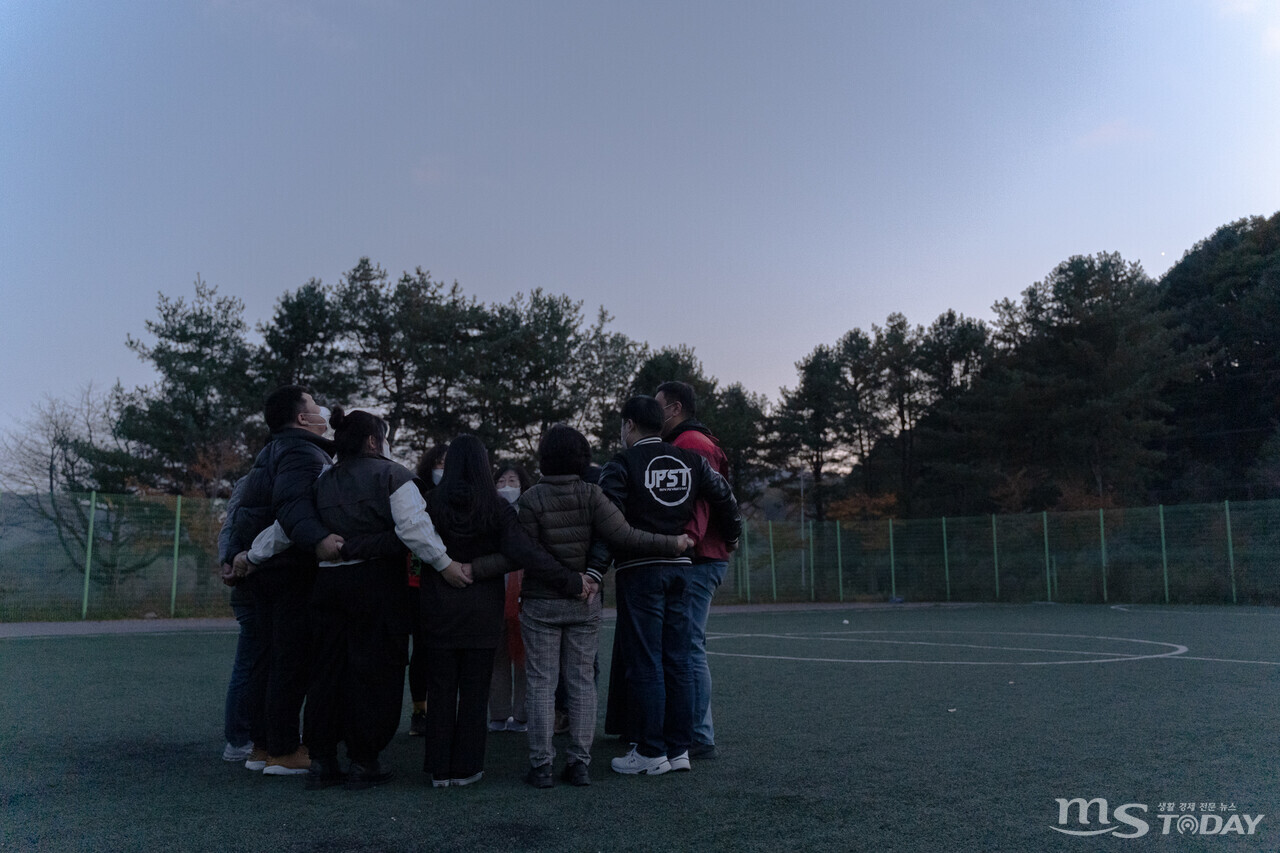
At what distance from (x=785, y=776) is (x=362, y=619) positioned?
187 cm

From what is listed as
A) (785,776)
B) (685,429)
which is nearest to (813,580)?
(685,429)

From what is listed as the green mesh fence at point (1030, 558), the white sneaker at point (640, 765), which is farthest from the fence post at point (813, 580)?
the white sneaker at point (640, 765)

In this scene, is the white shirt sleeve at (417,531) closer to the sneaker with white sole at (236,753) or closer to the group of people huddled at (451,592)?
the group of people huddled at (451,592)

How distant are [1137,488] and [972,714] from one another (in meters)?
32.2

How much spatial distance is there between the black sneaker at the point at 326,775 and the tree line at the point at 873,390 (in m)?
23.2

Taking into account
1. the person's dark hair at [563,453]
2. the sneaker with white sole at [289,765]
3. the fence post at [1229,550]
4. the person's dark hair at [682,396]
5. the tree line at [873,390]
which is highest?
the tree line at [873,390]

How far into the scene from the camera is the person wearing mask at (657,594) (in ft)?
13.8

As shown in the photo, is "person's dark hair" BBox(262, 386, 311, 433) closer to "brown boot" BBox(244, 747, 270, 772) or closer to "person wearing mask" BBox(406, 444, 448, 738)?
"person wearing mask" BBox(406, 444, 448, 738)

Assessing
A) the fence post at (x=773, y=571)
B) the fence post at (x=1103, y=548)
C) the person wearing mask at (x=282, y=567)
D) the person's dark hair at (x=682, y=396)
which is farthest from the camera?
the fence post at (x=773, y=571)

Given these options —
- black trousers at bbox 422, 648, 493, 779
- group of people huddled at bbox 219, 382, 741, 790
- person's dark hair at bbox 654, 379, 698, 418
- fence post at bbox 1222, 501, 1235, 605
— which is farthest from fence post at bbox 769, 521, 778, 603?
black trousers at bbox 422, 648, 493, 779

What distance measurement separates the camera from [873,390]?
4688cm

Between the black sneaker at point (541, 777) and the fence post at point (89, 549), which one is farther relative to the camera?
the fence post at point (89, 549)

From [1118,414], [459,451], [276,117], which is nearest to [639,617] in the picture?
[459,451]

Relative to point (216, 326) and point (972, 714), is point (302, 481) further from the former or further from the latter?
point (216, 326)
